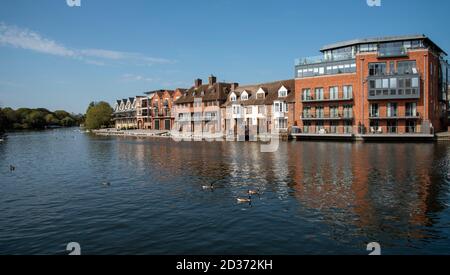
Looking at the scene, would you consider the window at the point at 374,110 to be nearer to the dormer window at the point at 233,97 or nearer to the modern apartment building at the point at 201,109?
the dormer window at the point at 233,97

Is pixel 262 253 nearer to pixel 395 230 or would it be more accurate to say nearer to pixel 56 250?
pixel 395 230

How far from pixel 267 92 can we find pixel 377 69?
83.0 feet

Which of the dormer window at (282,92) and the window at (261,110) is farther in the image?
the window at (261,110)

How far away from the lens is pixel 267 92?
3236 inches

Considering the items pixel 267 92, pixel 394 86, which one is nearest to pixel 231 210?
pixel 394 86

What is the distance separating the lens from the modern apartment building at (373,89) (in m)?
61.4

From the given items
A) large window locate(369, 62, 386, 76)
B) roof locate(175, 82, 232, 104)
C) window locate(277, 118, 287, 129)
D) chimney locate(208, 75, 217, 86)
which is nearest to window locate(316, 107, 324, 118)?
window locate(277, 118, 287, 129)

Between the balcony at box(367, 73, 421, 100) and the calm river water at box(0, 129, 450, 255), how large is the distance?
1257 inches

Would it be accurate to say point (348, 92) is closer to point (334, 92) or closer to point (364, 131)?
point (334, 92)

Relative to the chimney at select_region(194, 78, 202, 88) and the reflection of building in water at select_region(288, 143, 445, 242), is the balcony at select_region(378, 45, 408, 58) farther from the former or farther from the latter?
→ the chimney at select_region(194, 78, 202, 88)

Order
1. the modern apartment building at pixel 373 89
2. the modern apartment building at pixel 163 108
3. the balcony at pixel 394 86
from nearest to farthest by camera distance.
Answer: the balcony at pixel 394 86 < the modern apartment building at pixel 373 89 < the modern apartment building at pixel 163 108

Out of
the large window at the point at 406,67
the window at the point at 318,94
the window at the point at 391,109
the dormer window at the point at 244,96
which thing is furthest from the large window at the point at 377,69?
the dormer window at the point at 244,96

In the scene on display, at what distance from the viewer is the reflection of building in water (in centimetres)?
1641

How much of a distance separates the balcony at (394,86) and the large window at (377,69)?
104 cm
